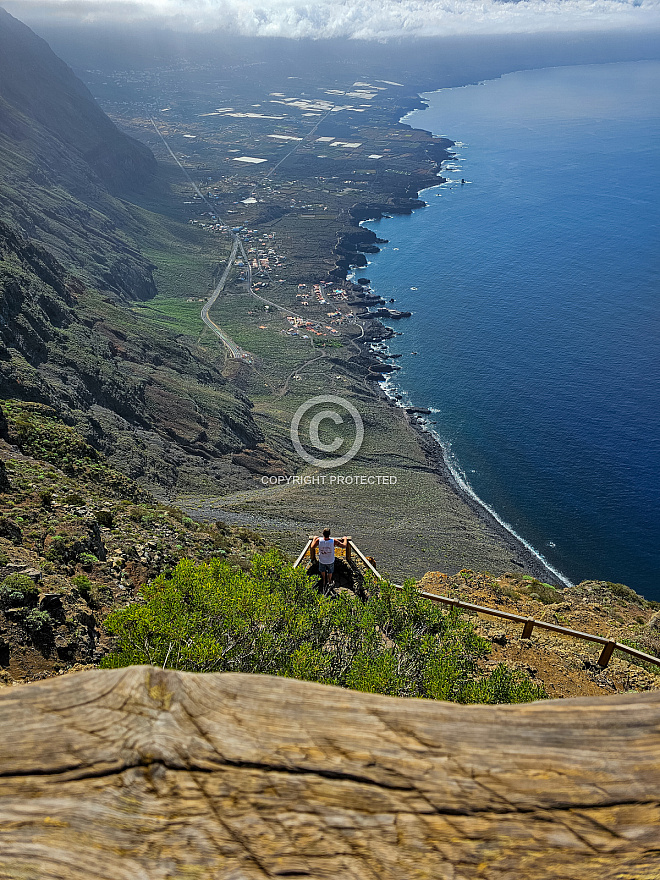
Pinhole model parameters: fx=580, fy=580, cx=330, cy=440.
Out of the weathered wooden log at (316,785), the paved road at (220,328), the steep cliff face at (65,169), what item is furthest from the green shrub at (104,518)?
the steep cliff face at (65,169)

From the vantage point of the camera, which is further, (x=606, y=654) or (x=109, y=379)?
(x=109, y=379)

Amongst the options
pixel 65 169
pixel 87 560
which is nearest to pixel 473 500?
pixel 87 560

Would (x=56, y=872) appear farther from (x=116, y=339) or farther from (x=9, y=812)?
(x=116, y=339)

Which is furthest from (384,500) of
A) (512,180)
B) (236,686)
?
(512,180)

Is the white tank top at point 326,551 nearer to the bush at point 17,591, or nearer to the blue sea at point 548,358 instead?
the bush at point 17,591

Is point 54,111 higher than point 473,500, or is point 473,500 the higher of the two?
point 54,111

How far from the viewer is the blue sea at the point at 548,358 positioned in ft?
194

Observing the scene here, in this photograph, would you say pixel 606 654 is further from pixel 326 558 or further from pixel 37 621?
pixel 37 621

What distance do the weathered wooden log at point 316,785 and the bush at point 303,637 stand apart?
5.37 m

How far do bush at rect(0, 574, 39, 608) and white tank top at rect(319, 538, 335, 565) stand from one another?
6262 millimetres

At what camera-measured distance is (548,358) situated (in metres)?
90.2

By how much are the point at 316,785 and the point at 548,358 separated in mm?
95148

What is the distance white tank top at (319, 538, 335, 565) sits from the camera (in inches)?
559

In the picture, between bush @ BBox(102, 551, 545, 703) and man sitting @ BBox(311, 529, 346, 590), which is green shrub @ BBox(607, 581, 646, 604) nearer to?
bush @ BBox(102, 551, 545, 703)
